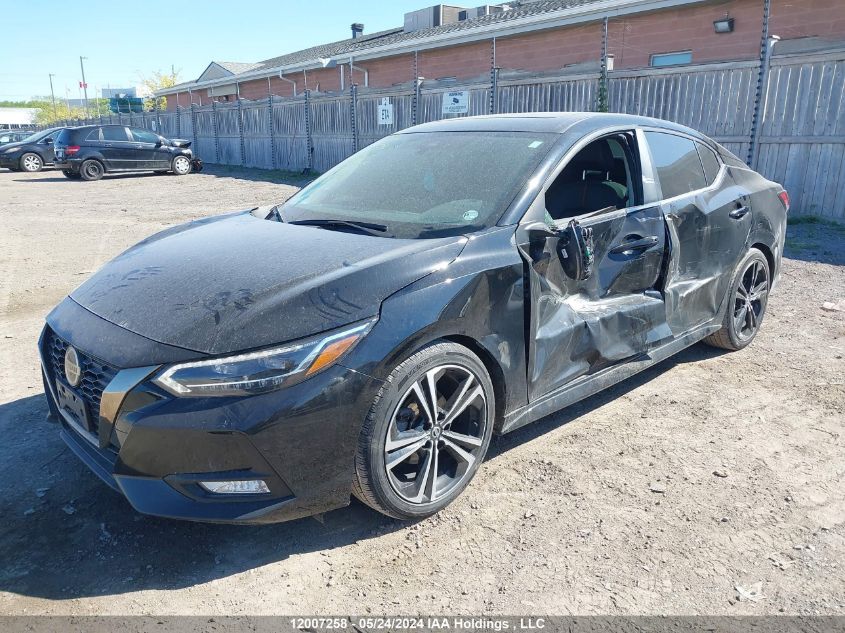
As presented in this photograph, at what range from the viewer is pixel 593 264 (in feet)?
11.3

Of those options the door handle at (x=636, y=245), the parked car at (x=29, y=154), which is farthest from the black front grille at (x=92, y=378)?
the parked car at (x=29, y=154)

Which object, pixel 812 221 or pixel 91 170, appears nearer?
pixel 812 221

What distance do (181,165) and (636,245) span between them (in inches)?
873

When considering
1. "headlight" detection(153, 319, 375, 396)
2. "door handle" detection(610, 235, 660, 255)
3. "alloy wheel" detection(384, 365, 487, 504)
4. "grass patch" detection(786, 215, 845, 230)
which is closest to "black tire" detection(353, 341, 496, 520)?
"alloy wheel" detection(384, 365, 487, 504)

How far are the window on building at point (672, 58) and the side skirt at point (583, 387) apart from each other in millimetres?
13156

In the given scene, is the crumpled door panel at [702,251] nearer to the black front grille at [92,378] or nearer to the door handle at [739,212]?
Result: the door handle at [739,212]

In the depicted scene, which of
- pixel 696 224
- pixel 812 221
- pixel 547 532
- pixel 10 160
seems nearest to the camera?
pixel 547 532

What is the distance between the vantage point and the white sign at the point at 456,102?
578 inches

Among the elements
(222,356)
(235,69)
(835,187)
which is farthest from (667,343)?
(235,69)

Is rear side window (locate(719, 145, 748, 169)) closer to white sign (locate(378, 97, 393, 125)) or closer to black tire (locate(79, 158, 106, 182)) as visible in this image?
white sign (locate(378, 97, 393, 125))

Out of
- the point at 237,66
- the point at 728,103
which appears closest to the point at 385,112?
the point at 728,103

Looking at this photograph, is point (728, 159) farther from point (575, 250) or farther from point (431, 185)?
point (431, 185)

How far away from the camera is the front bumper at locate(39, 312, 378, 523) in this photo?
2379mm

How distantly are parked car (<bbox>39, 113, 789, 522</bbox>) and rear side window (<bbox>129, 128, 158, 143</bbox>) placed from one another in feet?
68.2
